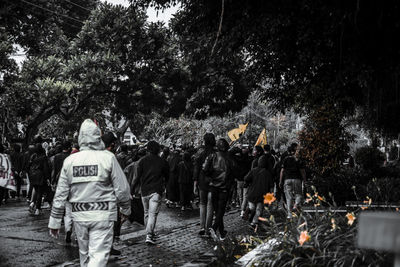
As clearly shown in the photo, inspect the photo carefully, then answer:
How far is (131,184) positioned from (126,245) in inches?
44.2

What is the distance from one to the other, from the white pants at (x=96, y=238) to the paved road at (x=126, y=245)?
198cm

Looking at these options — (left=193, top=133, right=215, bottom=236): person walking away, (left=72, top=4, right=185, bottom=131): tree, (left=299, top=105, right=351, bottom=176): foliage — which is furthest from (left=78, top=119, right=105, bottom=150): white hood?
(left=72, top=4, right=185, bottom=131): tree

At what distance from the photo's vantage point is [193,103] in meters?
25.8

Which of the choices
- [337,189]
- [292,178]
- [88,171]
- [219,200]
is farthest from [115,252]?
[337,189]

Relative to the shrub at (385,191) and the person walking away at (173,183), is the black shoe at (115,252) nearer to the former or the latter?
the shrub at (385,191)

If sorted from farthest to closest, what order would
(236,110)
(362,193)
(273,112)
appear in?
(236,110) < (273,112) < (362,193)

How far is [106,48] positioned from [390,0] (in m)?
20.1

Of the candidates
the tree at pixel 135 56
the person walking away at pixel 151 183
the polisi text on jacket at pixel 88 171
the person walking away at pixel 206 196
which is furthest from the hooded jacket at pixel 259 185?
the tree at pixel 135 56

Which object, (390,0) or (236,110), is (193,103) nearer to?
(236,110)

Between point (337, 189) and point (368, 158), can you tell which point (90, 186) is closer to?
point (337, 189)

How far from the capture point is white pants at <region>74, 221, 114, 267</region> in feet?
17.4

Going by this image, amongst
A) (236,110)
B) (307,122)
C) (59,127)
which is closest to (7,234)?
(307,122)

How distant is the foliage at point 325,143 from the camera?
45.8 feet

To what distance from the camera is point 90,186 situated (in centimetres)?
546
